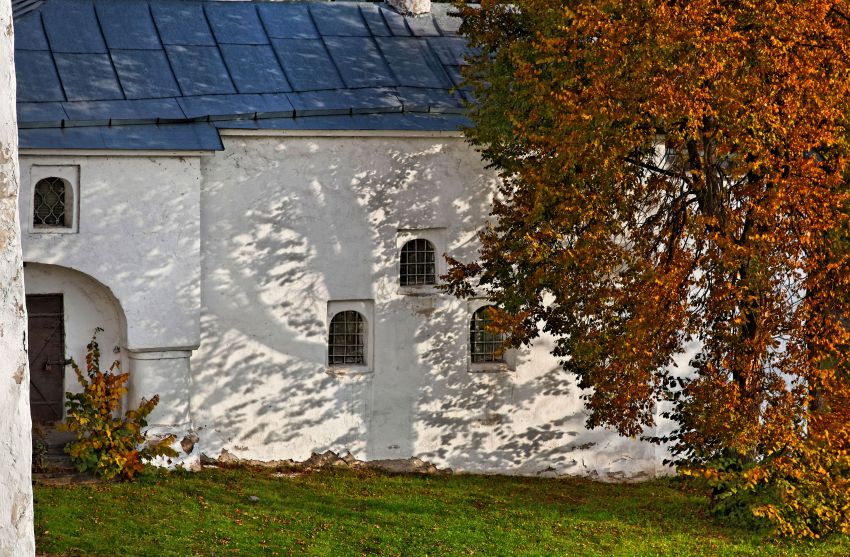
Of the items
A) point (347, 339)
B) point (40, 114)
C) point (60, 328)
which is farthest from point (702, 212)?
point (60, 328)

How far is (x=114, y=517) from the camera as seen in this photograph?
13.5 m

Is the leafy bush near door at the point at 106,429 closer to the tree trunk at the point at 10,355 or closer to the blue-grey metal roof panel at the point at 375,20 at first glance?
the blue-grey metal roof panel at the point at 375,20

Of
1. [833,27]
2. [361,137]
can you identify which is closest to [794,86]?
[833,27]

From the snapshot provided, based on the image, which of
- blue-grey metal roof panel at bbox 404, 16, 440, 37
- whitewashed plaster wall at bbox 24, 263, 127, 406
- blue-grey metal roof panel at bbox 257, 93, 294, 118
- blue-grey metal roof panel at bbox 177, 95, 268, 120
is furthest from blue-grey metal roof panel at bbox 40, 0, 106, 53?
blue-grey metal roof panel at bbox 404, 16, 440, 37

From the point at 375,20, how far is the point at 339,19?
23.1 inches

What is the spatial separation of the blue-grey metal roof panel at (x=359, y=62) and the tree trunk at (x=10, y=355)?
10.5m

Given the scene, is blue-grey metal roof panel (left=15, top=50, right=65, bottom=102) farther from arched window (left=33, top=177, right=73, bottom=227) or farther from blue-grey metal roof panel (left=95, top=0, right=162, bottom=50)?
arched window (left=33, top=177, right=73, bottom=227)

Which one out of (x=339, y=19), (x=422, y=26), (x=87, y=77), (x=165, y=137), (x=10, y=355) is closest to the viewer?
(x=10, y=355)

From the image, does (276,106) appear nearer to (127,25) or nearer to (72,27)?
(127,25)

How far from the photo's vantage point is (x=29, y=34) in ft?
51.1

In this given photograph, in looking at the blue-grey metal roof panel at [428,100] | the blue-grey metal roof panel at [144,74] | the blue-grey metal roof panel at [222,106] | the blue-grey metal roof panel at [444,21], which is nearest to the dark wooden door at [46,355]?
the blue-grey metal roof panel at [144,74]

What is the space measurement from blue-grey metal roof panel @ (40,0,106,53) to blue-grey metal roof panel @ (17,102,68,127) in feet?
3.63

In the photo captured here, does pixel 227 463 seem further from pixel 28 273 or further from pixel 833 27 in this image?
pixel 833 27

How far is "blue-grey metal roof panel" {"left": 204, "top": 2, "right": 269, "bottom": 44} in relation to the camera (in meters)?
16.8
